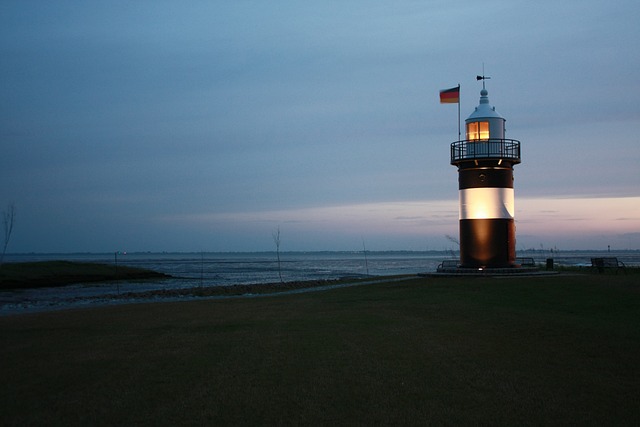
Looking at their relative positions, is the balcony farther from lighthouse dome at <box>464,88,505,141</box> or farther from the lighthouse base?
the lighthouse base

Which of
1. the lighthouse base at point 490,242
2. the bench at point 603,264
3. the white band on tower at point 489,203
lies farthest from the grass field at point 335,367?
the bench at point 603,264

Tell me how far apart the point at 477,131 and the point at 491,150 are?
119 centimetres

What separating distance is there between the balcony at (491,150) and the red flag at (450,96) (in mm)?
2437

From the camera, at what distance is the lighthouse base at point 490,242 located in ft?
87.9

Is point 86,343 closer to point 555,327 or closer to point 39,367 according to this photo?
point 39,367

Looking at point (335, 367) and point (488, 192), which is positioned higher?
point (488, 192)

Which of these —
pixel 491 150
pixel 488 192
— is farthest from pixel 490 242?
pixel 491 150

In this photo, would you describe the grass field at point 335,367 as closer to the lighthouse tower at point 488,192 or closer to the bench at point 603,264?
the lighthouse tower at point 488,192

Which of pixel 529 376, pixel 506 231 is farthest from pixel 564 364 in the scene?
→ pixel 506 231

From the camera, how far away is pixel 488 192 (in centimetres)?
2684

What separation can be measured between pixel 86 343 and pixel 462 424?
8017 mm

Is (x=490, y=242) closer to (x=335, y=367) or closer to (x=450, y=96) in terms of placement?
(x=450, y=96)

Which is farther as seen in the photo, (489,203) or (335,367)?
(489,203)

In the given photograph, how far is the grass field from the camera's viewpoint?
6.82 metres
